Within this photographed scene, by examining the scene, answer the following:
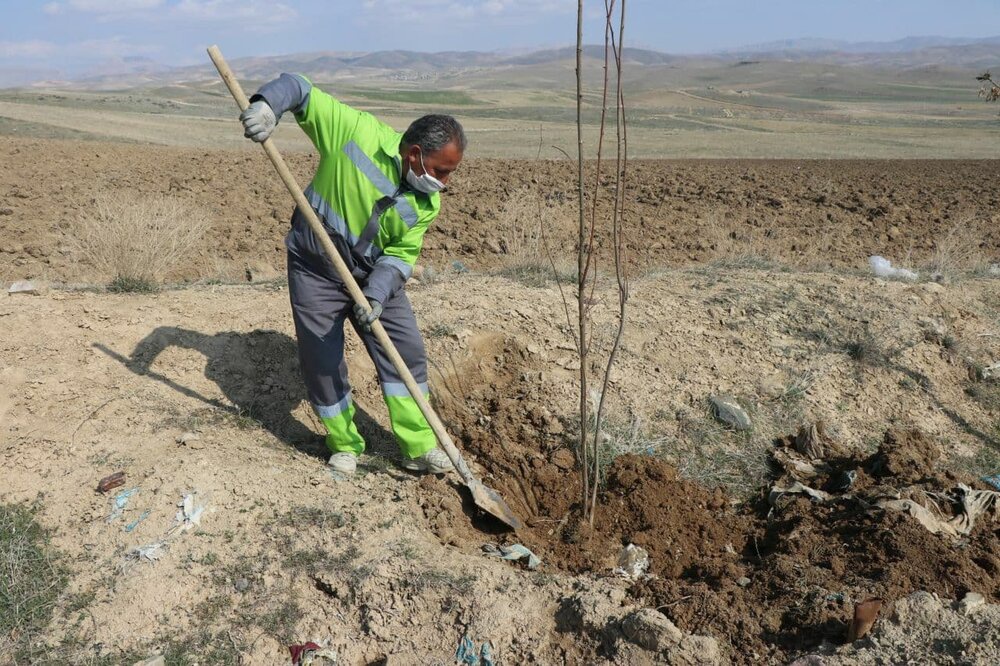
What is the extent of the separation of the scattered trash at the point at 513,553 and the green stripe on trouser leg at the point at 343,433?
0.92m

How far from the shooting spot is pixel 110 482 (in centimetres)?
339

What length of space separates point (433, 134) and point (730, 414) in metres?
2.38

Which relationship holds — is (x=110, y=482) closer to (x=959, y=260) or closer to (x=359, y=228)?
(x=359, y=228)

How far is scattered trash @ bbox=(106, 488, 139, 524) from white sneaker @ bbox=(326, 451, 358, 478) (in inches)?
34.6

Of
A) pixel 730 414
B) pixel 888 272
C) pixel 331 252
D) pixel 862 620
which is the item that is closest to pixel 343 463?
pixel 331 252

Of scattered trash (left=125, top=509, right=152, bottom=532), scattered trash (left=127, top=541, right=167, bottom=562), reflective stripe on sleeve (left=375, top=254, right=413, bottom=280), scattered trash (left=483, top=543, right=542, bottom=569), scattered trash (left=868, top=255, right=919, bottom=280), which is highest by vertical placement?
reflective stripe on sleeve (left=375, top=254, right=413, bottom=280)

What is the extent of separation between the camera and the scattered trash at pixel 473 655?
2762 mm

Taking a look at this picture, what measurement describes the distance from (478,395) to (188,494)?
1735mm

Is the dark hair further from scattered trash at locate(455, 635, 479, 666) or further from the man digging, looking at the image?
scattered trash at locate(455, 635, 479, 666)

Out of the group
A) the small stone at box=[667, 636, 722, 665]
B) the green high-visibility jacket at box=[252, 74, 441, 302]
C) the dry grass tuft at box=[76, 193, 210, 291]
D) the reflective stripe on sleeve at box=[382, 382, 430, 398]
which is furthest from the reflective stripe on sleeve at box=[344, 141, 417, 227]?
the dry grass tuft at box=[76, 193, 210, 291]

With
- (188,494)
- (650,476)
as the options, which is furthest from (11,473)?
(650,476)

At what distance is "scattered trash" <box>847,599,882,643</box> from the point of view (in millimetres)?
2525

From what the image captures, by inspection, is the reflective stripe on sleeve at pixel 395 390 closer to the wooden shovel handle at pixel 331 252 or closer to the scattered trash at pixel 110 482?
the wooden shovel handle at pixel 331 252

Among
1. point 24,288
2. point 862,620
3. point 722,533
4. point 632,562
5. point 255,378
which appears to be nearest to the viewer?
point 862,620
